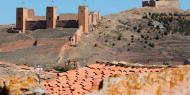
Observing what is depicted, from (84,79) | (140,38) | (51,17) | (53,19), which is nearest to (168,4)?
(140,38)

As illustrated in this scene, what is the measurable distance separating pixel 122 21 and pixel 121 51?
12820 millimetres

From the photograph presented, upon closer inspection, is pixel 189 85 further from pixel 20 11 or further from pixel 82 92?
pixel 20 11

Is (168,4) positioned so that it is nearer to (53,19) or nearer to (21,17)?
(53,19)

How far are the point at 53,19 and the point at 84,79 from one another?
75350 mm

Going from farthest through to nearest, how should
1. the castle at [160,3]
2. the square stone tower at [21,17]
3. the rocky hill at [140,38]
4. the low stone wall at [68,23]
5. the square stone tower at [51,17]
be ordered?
1. the castle at [160,3]
2. the square stone tower at [21,17]
3. the low stone wall at [68,23]
4. the square stone tower at [51,17]
5. the rocky hill at [140,38]

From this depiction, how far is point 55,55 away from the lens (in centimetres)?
7456

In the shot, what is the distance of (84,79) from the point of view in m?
6.41

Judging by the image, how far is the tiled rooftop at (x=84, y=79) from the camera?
20.5 feet

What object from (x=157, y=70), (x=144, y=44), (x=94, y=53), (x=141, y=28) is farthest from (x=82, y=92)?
(x=141, y=28)

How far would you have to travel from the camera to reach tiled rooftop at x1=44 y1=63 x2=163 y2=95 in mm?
6254

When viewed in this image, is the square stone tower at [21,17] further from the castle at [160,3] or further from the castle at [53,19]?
the castle at [160,3]

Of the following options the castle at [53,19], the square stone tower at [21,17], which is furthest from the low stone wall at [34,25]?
the square stone tower at [21,17]

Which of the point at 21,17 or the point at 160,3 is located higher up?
the point at 160,3

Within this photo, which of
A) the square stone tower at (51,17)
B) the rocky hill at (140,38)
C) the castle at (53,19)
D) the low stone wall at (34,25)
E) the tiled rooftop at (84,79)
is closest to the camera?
the tiled rooftop at (84,79)
